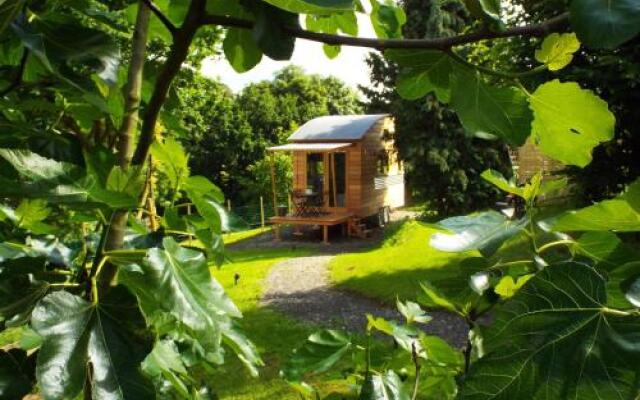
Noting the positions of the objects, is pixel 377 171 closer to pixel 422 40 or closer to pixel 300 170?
pixel 300 170

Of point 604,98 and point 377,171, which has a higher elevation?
point 604,98

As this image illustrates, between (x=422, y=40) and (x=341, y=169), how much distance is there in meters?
19.5

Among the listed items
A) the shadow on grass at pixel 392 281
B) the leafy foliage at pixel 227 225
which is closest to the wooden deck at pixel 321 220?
the shadow on grass at pixel 392 281

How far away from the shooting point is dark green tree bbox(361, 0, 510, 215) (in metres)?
18.1

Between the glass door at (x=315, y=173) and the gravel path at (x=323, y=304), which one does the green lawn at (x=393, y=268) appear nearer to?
the gravel path at (x=323, y=304)

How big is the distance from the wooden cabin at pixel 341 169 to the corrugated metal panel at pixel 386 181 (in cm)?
4

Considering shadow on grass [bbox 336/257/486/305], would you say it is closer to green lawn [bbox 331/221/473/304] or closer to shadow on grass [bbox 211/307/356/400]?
green lawn [bbox 331/221/473/304]

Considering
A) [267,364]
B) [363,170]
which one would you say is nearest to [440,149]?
[363,170]

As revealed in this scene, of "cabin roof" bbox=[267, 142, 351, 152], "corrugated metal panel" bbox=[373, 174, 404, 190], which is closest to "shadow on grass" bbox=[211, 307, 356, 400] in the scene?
Result: "cabin roof" bbox=[267, 142, 351, 152]

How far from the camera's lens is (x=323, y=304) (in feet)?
33.3

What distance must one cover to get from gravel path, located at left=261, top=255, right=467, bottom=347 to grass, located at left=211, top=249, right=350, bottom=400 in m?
0.35

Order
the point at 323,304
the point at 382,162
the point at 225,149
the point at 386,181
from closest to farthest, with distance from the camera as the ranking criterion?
the point at 323,304 < the point at 382,162 < the point at 386,181 < the point at 225,149

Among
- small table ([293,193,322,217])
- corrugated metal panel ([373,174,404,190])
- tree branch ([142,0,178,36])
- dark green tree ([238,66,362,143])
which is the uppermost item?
dark green tree ([238,66,362,143])

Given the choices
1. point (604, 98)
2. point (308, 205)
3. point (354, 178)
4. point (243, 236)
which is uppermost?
point (604, 98)
